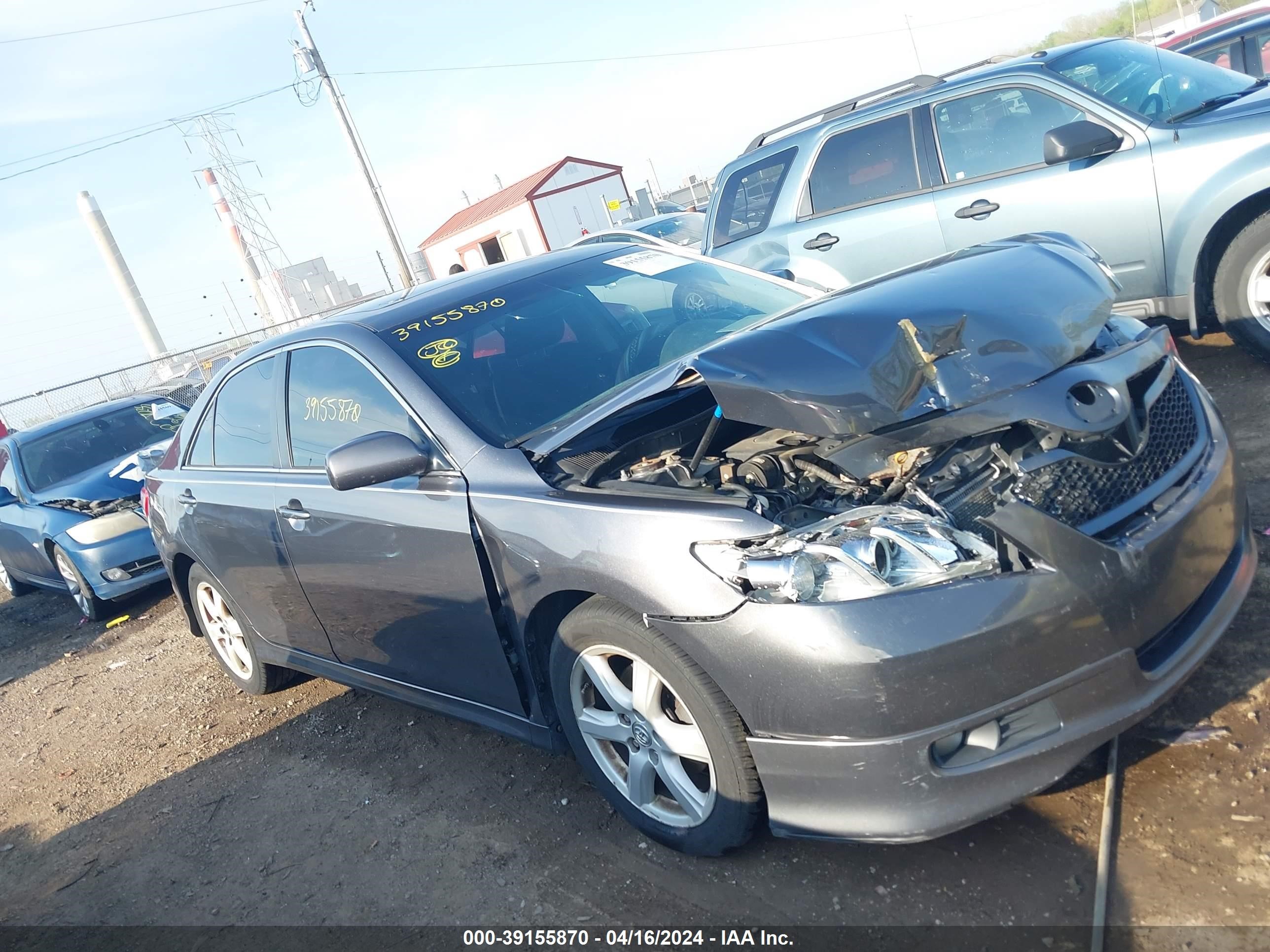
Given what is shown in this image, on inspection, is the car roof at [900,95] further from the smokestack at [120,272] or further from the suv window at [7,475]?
the smokestack at [120,272]

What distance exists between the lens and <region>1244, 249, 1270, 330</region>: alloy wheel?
16.5 ft

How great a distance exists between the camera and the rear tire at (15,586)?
975 cm

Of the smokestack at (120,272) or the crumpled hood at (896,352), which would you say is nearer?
the crumpled hood at (896,352)

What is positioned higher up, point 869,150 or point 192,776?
point 869,150

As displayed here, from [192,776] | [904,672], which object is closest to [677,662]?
[904,672]

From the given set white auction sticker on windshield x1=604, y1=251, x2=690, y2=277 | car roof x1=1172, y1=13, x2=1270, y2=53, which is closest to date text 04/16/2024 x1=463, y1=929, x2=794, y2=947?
white auction sticker on windshield x1=604, y1=251, x2=690, y2=277

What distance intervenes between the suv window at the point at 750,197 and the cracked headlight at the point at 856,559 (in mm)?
5100

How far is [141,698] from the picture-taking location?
596cm

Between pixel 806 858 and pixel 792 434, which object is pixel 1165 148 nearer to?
pixel 792 434

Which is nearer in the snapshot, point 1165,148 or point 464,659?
point 464,659

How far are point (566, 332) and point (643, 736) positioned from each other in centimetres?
159

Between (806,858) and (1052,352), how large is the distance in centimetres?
160

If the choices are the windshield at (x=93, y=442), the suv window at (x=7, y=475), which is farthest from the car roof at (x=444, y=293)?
the suv window at (x=7, y=475)

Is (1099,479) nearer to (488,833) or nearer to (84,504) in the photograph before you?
(488,833)
